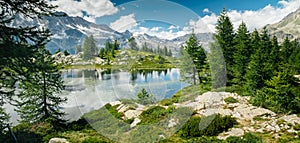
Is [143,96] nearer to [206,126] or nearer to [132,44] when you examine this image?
[132,44]

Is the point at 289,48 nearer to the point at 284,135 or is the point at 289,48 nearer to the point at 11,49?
the point at 284,135

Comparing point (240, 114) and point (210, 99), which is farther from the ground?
point (210, 99)

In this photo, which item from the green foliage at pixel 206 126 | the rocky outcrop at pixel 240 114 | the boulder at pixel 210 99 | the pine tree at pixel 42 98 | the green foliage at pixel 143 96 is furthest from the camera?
the boulder at pixel 210 99

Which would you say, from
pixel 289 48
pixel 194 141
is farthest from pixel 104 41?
pixel 289 48

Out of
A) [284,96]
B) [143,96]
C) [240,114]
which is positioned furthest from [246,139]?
[284,96]

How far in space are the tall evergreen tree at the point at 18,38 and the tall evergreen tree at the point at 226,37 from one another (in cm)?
2661

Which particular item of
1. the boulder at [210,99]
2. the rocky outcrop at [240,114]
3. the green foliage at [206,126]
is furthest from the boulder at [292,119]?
the boulder at [210,99]

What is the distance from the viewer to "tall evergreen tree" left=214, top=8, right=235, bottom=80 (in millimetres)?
32844

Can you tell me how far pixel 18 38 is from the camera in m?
9.35

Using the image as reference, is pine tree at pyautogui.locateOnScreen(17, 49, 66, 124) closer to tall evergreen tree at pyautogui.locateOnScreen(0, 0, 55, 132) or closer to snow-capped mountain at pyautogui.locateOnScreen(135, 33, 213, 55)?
tall evergreen tree at pyautogui.locateOnScreen(0, 0, 55, 132)

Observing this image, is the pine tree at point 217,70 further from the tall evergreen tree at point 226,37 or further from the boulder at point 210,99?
the boulder at point 210,99

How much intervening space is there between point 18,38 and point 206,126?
37.8ft

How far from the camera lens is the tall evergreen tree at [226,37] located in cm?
3284

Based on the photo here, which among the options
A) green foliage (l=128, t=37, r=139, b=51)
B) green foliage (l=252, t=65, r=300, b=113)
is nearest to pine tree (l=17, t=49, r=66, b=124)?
green foliage (l=128, t=37, r=139, b=51)
